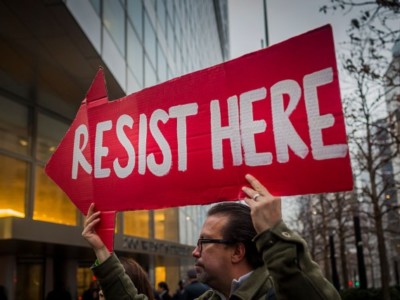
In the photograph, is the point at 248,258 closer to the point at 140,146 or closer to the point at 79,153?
the point at 140,146

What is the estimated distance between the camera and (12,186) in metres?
11.7

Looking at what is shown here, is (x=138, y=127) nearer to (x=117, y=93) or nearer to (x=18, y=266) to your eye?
(x=117, y=93)

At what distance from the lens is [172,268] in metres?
28.1

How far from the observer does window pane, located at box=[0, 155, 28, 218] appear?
37.1 ft

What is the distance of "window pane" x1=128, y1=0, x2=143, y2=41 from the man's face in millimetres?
12896

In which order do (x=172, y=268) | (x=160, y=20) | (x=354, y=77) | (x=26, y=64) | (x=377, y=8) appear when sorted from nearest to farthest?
(x=377, y=8), (x=26, y=64), (x=354, y=77), (x=160, y=20), (x=172, y=268)

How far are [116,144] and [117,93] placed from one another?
395 inches

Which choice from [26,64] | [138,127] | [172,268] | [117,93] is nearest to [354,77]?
[117,93]

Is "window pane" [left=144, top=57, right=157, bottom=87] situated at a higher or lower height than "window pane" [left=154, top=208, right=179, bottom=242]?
higher

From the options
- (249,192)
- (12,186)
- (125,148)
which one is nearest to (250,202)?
(249,192)

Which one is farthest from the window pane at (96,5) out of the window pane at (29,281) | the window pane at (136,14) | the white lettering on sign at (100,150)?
the white lettering on sign at (100,150)

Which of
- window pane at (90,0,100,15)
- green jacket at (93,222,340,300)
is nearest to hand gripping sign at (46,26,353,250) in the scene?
green jacket at (93,222,340,300)

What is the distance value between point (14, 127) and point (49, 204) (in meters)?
2.39

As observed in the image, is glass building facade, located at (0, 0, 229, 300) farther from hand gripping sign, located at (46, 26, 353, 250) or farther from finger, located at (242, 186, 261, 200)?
finger, located at (242, 186, 261, 200)
